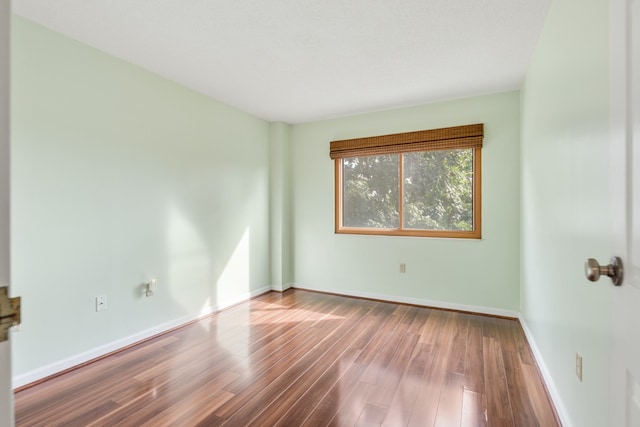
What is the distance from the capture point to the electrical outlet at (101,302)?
2.35 meters

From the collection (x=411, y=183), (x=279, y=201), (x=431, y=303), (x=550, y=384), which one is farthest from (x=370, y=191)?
(x=550, y=384)

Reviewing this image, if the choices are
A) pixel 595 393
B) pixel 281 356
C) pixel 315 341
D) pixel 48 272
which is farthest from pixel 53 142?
pixel 595 393

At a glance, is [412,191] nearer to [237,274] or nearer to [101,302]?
[237,274]

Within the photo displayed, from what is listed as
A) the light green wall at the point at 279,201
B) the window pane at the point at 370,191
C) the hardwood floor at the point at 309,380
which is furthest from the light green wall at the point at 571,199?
the light green wall at the point at 279,201

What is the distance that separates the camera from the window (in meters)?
3.42

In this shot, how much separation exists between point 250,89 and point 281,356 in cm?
249

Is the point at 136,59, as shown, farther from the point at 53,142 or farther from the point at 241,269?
the point at 241,269

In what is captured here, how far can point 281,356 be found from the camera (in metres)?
2.40

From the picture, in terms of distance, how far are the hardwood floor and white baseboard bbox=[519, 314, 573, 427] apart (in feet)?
0.18

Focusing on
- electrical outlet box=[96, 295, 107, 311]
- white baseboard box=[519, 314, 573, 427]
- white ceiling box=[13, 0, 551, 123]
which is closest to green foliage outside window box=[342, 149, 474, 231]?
white ceiling box=[13, 0, 551, 123]

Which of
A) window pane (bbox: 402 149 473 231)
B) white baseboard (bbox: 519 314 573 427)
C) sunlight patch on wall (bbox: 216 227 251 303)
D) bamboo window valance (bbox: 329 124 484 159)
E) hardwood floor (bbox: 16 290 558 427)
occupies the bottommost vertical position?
hardwood floor (bbox: 16 290 558 427)

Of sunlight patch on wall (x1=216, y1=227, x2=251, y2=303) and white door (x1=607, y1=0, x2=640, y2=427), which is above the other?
white door (x1=607, y1=0, x2=640, y2=427)

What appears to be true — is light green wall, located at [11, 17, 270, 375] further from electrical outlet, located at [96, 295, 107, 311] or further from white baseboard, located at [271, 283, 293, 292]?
white baseboard, located at [271, 283, 293, 292]

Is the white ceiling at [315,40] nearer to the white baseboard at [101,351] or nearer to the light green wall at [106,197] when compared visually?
the light green wall at [106,197]
